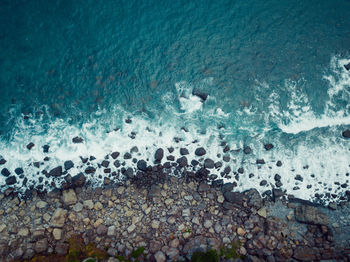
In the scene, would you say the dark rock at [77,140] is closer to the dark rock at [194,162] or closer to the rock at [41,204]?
the rock at [41,204]

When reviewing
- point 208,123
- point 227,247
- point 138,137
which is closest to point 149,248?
point 227,247

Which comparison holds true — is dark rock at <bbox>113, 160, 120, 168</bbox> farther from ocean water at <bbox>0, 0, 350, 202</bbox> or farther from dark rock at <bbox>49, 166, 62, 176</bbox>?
dark rock at <bbox>49, 166, 62, 176</bbox>

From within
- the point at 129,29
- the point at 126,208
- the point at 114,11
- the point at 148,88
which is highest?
the point at 114,11

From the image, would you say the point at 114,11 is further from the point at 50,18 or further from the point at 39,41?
the point at 39,41

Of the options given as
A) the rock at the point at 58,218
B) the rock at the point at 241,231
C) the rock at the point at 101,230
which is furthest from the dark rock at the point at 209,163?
the rock at the point at 58,218

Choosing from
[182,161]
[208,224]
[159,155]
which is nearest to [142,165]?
[159,155]

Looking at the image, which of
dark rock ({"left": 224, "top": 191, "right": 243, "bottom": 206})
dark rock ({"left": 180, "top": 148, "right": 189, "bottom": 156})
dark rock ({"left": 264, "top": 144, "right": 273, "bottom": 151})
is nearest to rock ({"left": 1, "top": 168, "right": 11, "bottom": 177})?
dark rock ({"left": 180, "top": 148, "right": 189, "bottom": 156})
